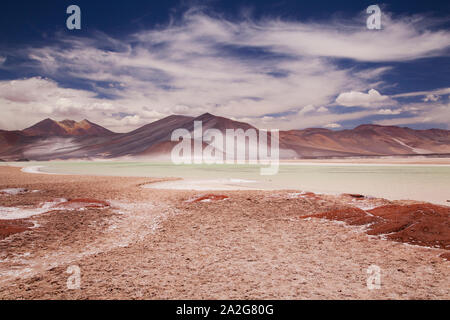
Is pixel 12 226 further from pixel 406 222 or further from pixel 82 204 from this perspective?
pixel 406 222

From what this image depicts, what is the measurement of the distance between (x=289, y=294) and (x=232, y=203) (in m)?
7.95

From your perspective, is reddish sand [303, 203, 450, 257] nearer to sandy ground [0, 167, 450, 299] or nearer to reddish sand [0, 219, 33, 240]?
sandy ground [0, 167, 450, 299]

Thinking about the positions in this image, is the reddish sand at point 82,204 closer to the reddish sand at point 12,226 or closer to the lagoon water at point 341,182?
the reddish sand at point 12,226

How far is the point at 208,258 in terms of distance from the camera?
5.93 m

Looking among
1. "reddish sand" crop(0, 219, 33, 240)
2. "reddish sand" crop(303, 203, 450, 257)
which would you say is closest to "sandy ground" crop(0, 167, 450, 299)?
"reddish sand" crop(0, 219, 33, 240)

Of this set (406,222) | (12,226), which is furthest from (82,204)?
(406,222)

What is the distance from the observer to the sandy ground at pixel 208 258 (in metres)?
4.41

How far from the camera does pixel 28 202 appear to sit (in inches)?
478

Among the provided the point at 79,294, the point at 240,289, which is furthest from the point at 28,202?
the point at 240,289

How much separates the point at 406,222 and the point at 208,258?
546cm

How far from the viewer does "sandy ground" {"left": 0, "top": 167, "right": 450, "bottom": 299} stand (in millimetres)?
4406

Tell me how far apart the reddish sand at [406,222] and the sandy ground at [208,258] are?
420mm

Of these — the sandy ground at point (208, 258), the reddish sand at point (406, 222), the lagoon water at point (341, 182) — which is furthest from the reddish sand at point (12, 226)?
the lagoon water at point (341, 182)

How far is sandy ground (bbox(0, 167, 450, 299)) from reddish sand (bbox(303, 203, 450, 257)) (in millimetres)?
Result: 420
